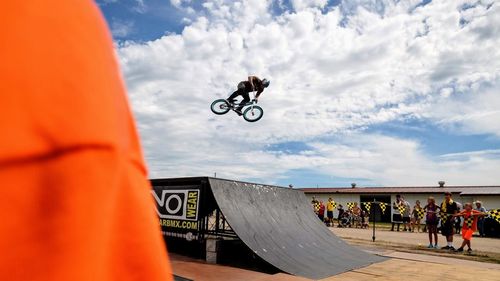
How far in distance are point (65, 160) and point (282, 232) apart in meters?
7.54

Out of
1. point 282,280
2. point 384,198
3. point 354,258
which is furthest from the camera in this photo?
point 384,198

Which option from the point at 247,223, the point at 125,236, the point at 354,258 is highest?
the point at 125,236

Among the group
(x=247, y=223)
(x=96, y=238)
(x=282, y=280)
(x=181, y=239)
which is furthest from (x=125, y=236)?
(x=181, y=239)

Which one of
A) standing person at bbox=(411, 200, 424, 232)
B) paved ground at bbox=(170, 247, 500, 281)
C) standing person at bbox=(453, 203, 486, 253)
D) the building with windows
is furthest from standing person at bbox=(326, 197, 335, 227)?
paved ground at bbox=(170, 247, 500, 281)

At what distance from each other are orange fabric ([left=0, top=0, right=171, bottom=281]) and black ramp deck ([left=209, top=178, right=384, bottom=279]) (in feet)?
19.3

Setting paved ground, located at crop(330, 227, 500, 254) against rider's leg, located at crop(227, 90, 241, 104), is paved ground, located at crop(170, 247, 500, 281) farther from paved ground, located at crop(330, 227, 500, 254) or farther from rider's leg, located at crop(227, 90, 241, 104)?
rider's leg, located at crop(227, 90, 241, 104)

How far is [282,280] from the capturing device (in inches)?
214

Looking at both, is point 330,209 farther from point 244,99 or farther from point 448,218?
point 244,99

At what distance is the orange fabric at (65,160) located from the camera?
325 millimetres

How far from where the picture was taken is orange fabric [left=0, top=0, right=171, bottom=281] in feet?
1.07

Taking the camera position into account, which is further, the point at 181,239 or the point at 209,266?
the point at 181,239

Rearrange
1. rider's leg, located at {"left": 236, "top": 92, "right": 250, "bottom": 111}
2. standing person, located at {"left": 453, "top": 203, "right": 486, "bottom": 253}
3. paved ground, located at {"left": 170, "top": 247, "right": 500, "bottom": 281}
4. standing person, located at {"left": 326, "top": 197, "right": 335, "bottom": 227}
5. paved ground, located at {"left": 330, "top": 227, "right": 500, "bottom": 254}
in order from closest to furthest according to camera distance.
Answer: paved ground, located at {"left": 170, "top": 247, "right": 500, "bottom": 281}, standing person, located at {"left": 453, "top": 203, "right": 486, "bottom": 253}, rider's leg, located at {"left": 236, "top": 92, "right": 250, "bottom": 111}, paved ground, located at {"left": 330, "top": 227, "right": 500, "bottom": 254}, standing person, located at {"left": 326, "top": 197, "right": 335, "bottom": 227}

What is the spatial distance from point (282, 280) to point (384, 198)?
3249 cm

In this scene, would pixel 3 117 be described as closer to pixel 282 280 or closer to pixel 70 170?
pixel 70 170
